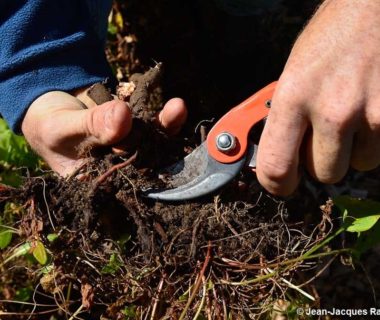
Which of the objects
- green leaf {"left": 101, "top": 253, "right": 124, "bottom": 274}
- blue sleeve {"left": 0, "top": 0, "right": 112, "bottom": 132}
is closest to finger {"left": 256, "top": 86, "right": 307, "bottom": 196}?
green leaf {"left": 101, "top": 253, "right": 124, "bottom": 274}

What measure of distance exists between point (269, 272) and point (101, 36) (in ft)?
3.43

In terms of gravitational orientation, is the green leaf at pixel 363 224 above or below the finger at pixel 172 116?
below

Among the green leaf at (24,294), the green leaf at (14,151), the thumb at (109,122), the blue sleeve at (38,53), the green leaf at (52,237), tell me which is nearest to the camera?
the thumb at (109,122)

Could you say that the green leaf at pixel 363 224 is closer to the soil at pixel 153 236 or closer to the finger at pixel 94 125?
the soil at pixel 153 236

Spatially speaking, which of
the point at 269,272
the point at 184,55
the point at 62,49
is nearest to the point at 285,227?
the point at 269,272

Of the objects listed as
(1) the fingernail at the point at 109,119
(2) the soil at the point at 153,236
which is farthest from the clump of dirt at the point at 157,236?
(1) the fingernail at the point at 109,119

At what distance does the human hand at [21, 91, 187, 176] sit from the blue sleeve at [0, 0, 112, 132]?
40 mm

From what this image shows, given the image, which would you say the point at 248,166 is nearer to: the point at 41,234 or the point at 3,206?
the point at 41,234

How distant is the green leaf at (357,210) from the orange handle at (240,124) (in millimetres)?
291

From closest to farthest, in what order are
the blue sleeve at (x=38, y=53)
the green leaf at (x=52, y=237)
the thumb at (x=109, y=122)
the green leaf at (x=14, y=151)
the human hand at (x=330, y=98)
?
the human hand at (x=330, y=98), the thumb at (x=109, y=122), the green leaf at (x=52, y=237), the blue sleeve at (x=38, y=53), the green leaf at (x=14, y=151)

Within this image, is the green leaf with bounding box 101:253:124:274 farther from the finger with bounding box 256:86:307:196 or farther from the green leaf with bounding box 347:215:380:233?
the green leaf with bounding box 347:215:380:233

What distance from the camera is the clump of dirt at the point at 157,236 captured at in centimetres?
148

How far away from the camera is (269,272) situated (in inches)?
59.0

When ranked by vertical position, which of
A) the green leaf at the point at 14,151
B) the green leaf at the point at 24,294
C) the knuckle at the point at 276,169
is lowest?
the green leaf at the point at 24,294
